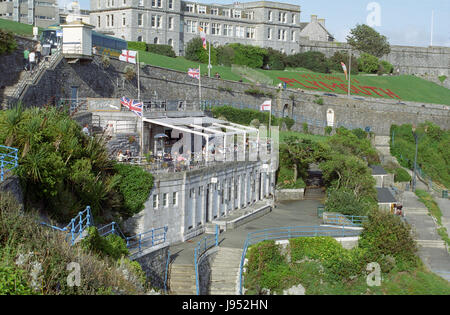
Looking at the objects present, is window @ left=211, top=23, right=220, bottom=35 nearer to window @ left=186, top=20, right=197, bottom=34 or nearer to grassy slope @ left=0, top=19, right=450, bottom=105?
window @ left=186, top=20, right=197, bottom=34

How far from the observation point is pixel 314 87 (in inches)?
3182

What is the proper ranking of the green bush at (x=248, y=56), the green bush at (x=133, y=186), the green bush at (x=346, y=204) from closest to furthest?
the green bush at (x=133, y=186)
the green bush at (x=346, y=204)
the green bush at (x=248, y=56)

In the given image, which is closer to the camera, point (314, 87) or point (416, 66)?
point (314, 87)

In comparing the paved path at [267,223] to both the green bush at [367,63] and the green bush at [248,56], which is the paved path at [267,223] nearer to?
the green bush at [248,56]

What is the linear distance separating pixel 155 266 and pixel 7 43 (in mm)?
19316

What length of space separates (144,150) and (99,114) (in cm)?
317

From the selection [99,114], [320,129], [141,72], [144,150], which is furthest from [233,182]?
[320,129]

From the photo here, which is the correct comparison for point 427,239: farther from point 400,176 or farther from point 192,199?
point 400,176

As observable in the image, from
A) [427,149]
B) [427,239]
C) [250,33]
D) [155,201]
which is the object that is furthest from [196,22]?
[155,201]

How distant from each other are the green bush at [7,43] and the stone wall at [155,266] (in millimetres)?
18150

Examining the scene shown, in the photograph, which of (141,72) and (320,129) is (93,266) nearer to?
(141,72)

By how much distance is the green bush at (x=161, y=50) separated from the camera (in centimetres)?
7966

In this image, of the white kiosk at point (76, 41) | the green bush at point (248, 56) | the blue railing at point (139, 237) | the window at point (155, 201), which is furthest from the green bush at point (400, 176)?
the green bush at point (248, 56)

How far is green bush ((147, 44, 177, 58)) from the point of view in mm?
79656
